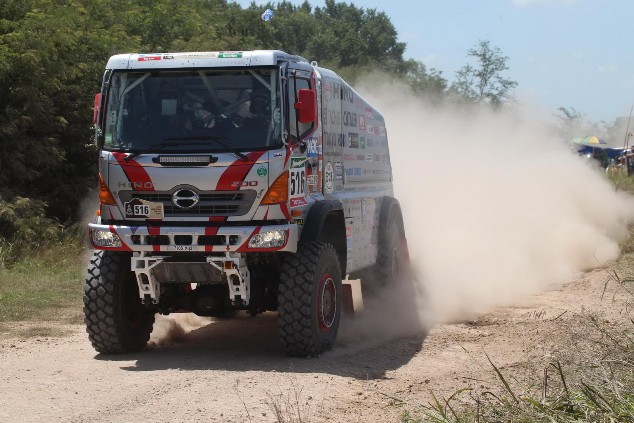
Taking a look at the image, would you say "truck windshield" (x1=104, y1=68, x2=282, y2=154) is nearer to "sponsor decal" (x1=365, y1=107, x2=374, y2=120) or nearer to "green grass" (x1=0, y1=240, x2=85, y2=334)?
"green grass" (x1=0, y1=240, x2=85, y2=334)

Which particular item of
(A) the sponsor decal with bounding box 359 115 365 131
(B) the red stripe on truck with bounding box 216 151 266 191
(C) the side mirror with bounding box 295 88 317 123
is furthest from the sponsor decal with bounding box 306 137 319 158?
(A) the sponsor decal with bounding box 359 115 365 131

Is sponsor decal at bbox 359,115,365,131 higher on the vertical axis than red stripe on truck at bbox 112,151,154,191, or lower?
higher

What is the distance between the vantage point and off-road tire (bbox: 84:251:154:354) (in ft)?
32.3

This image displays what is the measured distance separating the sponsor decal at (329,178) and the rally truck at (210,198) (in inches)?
19.1

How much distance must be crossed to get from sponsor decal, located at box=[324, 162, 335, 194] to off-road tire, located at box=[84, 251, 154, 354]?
2239mm

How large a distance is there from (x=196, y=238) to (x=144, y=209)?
62 cm

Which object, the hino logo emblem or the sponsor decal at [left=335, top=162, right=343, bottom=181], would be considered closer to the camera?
the hino logo emblem

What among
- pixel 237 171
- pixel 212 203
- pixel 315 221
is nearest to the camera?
pixel 237 171

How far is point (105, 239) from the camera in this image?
9711 mm

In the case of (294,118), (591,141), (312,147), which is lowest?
(312,147)

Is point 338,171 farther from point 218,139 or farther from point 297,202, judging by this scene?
point 218,139

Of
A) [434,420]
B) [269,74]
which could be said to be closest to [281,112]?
[269,74]

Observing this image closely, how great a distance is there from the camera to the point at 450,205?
64.4 feet

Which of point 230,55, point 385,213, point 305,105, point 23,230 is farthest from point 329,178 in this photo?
point 23,230
